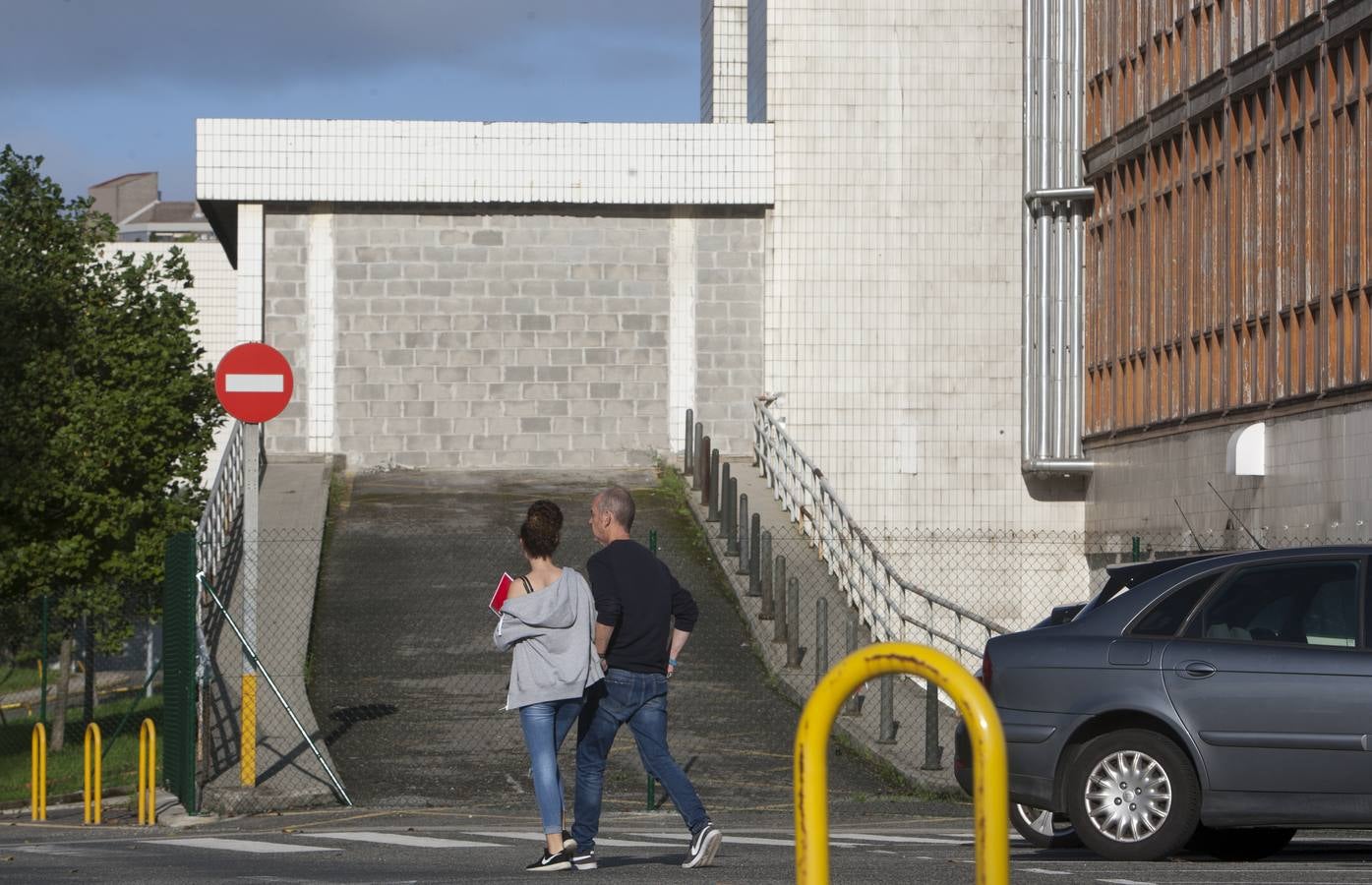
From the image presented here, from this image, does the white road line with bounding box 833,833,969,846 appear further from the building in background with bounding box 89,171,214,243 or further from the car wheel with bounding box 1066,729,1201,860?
the building in background with bounding box 89,171,214,243

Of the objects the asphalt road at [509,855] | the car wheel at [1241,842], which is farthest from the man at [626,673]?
the car wheel at [1241,842]

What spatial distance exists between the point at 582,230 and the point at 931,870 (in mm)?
20262

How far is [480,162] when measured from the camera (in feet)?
94.3

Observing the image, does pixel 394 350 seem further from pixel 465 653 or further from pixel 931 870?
pixel 931 870

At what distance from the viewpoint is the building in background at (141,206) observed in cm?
9138

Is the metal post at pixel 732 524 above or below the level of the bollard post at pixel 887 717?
above

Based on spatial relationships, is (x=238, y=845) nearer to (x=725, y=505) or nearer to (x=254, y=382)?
(x=254, y=382)

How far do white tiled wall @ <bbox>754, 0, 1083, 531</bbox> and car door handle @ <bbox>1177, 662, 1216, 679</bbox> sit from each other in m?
18.8

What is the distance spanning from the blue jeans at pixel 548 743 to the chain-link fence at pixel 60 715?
24.5ft

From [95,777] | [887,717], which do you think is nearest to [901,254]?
[887,717]

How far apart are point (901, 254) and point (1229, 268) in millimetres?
5593

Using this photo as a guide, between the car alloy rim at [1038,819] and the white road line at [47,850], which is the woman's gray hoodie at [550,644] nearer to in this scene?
the car alloy rim at [1038,819]

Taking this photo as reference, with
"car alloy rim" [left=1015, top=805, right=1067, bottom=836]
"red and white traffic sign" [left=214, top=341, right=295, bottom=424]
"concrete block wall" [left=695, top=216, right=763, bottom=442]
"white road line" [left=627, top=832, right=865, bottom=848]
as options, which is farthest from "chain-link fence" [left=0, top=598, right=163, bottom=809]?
"concrete block wall" [left=695, top=216, right=763, bottom=442]

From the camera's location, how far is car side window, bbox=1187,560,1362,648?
9.93 metres
